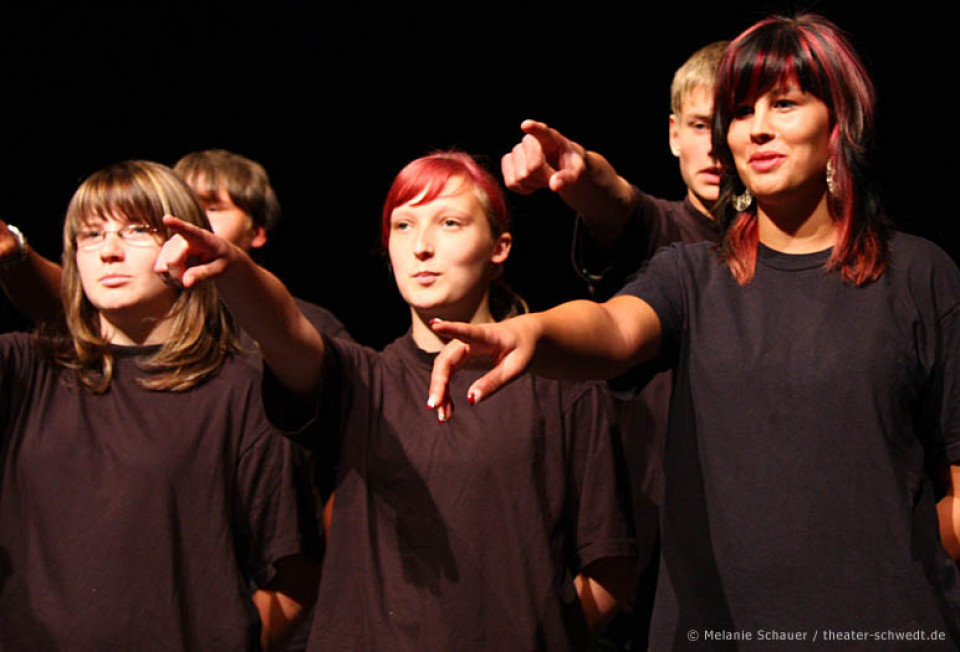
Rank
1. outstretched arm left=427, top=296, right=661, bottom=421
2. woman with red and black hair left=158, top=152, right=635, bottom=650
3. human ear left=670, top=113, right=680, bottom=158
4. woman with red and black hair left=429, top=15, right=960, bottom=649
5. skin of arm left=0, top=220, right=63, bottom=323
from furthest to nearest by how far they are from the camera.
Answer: human ear left=670, top=113, right=680, bottom=158, skin of arm left=0, top=220, right=63, bottom=323, woman with red and black hair left=158, top=152, right=635, bottom=650, woman with red and black hair left=429, top=15, right=960, bottom=649, outstretched arm left=427, top=296, right=661, bottom=421

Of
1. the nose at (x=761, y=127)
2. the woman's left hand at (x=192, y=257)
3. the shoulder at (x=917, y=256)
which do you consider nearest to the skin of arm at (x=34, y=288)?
the woman's left hand at (x=192, y=257)

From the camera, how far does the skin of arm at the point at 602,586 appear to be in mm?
1672

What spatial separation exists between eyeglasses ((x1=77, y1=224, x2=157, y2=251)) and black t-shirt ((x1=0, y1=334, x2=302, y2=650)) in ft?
0.59

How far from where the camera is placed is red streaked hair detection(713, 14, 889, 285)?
1344 mm

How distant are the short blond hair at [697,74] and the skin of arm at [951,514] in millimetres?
873

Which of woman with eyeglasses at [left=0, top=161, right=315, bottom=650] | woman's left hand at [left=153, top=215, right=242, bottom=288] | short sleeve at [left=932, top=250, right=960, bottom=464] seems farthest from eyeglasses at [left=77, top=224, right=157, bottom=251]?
short sleeve at [left=932, top=250, right=960, bottom=464]

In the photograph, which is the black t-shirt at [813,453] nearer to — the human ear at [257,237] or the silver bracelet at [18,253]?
the silver bracelet at [18,253]

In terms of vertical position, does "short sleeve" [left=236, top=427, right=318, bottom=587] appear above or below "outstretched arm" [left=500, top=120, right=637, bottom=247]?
below

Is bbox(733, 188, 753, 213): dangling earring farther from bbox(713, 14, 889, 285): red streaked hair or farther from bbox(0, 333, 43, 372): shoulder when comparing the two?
bbox(0, 333, 43, 372): shoulder

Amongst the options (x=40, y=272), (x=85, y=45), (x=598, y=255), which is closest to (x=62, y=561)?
(x=40, y=272)

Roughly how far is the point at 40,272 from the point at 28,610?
0.62 metres

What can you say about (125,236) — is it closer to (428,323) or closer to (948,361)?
(428,323)

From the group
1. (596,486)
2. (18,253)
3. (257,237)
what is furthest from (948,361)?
(257,237)

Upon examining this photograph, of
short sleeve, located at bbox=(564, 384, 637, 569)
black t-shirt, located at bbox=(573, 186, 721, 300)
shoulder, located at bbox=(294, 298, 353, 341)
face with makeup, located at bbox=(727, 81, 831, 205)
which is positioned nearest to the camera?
face with makeup, located at bbox=(727, 81, 831, 205)
